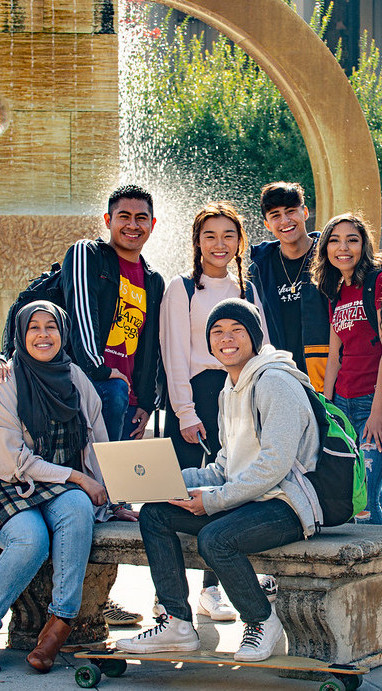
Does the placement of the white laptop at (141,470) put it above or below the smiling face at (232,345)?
below

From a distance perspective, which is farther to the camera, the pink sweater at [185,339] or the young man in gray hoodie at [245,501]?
the pink sweater at [185,339]

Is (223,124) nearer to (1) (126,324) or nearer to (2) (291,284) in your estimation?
(2) (291,284)

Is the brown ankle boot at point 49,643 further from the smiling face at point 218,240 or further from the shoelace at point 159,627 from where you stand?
the smiling face at point 218,240

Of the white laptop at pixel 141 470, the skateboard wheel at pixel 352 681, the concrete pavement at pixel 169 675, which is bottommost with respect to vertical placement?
the concrete pavement at pixel 169 675

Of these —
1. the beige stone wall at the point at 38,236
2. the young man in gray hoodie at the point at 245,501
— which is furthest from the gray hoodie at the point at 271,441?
the beige stone wall at the point at 38,236

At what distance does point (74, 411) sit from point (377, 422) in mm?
1271

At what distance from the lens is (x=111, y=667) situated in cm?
369

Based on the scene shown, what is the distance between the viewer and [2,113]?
743 cm

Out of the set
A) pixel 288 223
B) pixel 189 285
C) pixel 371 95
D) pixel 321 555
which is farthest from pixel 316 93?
pixel 371 95

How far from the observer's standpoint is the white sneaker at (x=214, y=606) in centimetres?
448

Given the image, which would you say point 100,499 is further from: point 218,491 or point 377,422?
point 377,422

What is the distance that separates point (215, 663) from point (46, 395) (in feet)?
4.06

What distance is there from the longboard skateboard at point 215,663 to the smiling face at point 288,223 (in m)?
2.13

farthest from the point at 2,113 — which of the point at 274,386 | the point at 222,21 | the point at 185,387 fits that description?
the point at 274,386
